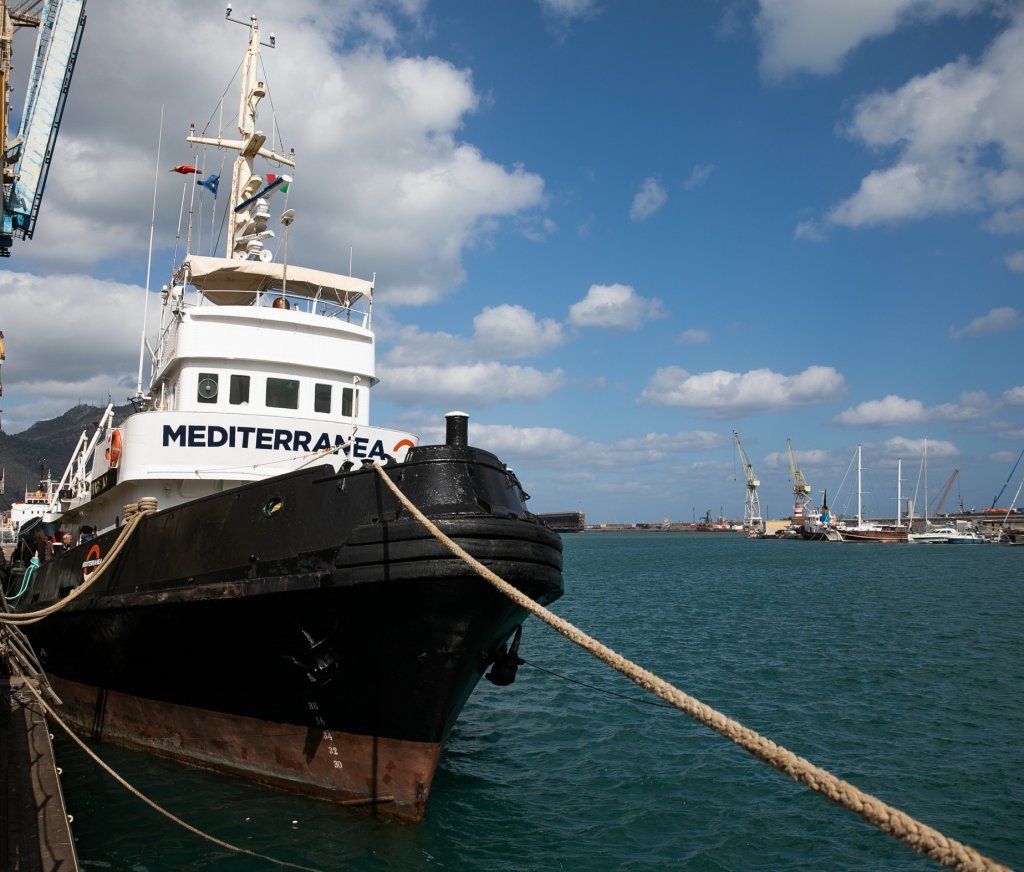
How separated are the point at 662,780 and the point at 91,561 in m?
7.55

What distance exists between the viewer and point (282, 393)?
435 inches

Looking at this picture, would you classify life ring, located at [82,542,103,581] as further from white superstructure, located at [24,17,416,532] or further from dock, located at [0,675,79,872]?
dock, located at [0,675,79,872]

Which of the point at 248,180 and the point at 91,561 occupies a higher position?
the point at 248,180

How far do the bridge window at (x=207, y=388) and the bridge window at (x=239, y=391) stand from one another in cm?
22

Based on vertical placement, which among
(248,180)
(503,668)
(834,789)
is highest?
(248,180)

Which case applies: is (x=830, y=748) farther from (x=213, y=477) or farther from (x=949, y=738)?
(x=213, y=477)

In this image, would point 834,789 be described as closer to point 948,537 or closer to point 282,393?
point 282,393

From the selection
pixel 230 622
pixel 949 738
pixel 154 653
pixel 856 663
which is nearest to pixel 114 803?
pixel 154 653

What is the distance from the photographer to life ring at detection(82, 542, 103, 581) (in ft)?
32.9

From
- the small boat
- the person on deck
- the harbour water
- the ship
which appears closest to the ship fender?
the ship

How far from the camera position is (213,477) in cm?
988

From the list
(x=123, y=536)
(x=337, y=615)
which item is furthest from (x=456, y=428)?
(x=123, y=536)

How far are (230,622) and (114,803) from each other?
2579 mm

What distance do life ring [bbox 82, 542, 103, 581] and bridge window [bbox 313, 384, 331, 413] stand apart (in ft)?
10.7
